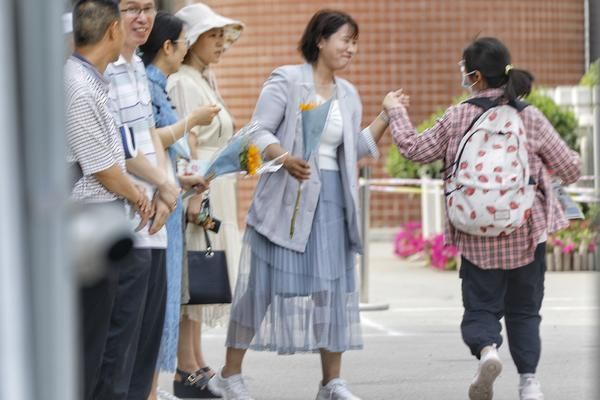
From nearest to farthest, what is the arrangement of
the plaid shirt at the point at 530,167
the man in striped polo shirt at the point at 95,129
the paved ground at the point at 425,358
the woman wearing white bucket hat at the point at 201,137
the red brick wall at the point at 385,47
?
1. the man in striped polo shirt at the point at 95,129
2. the plaid shirt at the point at 530,167
3. the woman wearing white bucket hat at the point at 201,137
4. the paved ground at the point at 425,358
5. the red brick wall at the point at 385,47

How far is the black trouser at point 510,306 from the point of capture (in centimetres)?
584

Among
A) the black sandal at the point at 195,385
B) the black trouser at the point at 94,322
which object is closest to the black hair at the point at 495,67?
the black sandal at the point at 195,385

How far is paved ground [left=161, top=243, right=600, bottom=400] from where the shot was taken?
6680mm

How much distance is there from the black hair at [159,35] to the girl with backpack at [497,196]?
1.04 m

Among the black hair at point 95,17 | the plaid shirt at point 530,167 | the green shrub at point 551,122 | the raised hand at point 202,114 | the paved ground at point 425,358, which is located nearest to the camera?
the black hair at point 95,17

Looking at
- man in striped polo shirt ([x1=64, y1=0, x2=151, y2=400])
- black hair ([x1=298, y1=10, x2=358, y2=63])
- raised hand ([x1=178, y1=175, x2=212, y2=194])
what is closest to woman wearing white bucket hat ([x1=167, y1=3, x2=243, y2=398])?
black hair ([x1=298, y1=10, x2=358, y2=63])

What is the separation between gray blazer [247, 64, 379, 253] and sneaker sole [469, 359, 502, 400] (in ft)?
2.61

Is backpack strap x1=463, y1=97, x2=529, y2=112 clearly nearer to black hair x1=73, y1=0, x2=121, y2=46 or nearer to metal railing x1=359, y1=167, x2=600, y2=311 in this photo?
metal railing x1=359, y1=167, x2=600, y2=311

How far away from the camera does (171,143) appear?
5.29 metres

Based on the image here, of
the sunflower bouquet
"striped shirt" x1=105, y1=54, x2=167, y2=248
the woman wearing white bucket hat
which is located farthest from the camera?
the woman wearing white bucket hat

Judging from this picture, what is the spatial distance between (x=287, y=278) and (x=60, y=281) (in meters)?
4.85

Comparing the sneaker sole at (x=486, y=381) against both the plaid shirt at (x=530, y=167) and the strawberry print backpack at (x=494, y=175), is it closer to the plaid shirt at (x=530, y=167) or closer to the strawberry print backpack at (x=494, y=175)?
the plaid shirt at (x=530, y=167)

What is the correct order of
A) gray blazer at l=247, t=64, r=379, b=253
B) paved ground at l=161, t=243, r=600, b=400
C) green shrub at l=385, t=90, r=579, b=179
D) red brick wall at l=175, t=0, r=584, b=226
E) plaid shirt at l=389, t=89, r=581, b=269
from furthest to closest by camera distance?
1. red brick wall at l=175, t=0, r=584, b=226
2. green shrub at l=385, t=90, r=579, b=179
3. paved ground at l=161, t=243, r=600, b=400
4. gray blazer at l=247, t=64, r=379, b=253
5. plaid shirt at l=389, t=89, r=581, b=269

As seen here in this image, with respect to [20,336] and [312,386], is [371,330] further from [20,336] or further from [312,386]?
[20,336]
